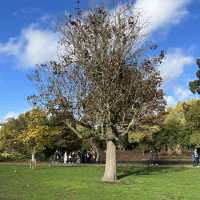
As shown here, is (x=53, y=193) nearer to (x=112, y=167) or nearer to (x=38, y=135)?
(x=112, y=167)

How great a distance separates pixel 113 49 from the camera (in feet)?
90.6

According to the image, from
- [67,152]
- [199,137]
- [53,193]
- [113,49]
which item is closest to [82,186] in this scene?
[53,193]

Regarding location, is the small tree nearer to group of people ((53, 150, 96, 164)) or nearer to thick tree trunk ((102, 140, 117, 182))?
thick tree trunk ((102, 140, 117, 182))

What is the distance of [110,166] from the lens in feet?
90.1

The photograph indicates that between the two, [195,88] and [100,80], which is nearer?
[100,80]

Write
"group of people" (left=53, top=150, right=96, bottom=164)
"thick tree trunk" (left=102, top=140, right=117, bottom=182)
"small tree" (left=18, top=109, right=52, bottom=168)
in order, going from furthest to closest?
"group of people" (left=53, top=150, right=96, bottom=164) → "small tree" (left=18, top=109, right=52, bottom=168) → "thick tree trunk" (left=102, top=140, right=117, bottom=182)

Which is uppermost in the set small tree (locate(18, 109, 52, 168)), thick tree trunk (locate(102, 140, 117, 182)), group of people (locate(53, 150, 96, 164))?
small tree (locate(18, 109, 52, 168))

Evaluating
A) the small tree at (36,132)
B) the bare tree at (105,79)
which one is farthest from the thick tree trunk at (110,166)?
the small tree at (36,132)

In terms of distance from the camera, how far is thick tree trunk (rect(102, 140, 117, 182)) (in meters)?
26.9

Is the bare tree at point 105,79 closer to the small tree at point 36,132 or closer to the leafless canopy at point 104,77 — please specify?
the leafless canopy at point 104,77

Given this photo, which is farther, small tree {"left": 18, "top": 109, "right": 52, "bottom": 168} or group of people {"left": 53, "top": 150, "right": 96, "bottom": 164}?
group of people {"left": 53, "top": 150, "right": 96, "bottom": 164}

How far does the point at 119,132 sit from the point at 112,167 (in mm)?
2267

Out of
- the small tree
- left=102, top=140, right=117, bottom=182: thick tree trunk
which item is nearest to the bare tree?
left=102, top=140, right=117, bottom=182: thick tree trunk

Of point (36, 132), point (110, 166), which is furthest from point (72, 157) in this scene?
point (110, 166)
